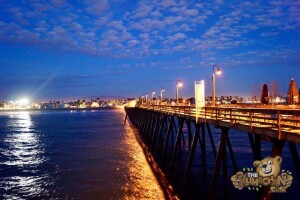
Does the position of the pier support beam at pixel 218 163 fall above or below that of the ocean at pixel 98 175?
above

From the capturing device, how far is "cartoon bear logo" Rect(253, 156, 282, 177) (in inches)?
383

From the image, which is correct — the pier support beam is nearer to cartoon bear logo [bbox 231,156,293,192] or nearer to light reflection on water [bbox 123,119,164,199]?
cartoon bear logo [bbox 231,156,293,192]

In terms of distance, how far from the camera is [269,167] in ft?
33.2

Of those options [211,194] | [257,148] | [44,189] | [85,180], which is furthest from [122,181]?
[257,148]

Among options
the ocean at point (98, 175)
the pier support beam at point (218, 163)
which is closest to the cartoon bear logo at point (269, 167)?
the pier support beam at point (218, 163)

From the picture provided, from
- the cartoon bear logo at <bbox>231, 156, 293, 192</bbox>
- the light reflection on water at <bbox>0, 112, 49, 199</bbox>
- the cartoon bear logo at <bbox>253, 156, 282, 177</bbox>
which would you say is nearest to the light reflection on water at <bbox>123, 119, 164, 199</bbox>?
the light reflection on water at <bbox>0, 112, 49, 199</bbox>

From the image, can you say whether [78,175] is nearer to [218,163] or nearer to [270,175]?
[218,163]

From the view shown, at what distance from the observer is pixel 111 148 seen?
37.9 metres

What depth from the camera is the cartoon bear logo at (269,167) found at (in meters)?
9.73

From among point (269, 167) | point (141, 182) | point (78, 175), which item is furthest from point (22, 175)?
point (269, 167)

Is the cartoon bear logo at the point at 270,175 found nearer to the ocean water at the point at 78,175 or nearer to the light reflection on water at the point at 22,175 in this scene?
the ocean water at the point at 78,175

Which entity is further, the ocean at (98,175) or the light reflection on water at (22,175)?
the light reflection on water at (22,175)

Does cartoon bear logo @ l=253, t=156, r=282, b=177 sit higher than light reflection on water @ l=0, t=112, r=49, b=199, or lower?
higher

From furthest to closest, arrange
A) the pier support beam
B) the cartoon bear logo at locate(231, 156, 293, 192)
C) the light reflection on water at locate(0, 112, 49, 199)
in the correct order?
the light reflection on water at locate(0, 112, 49, 199) → the pier support beam → the cartoon bear logo at locate(231, 156, 293, 192)
